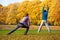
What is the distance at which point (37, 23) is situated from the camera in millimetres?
8609

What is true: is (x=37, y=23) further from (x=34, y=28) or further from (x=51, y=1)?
(x=51, y=1)

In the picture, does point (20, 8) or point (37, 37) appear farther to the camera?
point (20, 8)

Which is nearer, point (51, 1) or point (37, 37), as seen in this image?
point (37, 37)

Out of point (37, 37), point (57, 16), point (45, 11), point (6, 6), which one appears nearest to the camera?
point (37, 37)

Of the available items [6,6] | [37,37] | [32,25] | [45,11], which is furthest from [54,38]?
[6,6]

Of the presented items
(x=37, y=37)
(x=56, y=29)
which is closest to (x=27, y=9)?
(x=56, y=29)

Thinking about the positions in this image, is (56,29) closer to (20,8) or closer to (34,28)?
(34,28)

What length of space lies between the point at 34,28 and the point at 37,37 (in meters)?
2.25

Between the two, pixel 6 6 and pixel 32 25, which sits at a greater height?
pixel 6 6

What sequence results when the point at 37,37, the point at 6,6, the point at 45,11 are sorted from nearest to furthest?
the point at 37,37 < the point at 45,11 < the point at 6,6

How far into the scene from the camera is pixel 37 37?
609 centimetres

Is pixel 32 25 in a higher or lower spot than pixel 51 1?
lower

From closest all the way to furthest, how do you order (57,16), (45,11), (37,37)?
(37,37) → (45,11) → (57,16)

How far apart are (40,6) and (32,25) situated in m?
0.80
